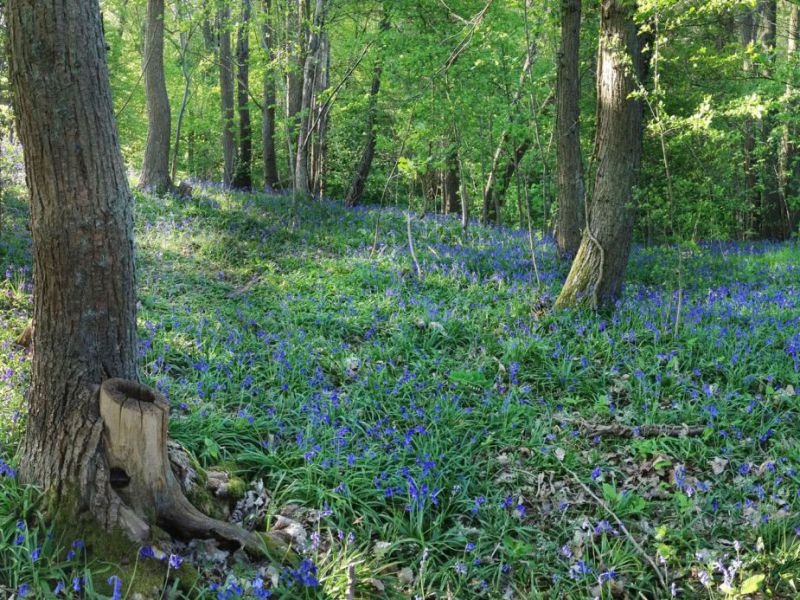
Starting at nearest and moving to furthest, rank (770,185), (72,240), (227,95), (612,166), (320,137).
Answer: (72,240) < (612,166) < (320,137) < (770,185) < (227,95)

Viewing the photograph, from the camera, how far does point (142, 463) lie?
3100 millimetres

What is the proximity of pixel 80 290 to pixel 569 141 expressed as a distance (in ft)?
24.4

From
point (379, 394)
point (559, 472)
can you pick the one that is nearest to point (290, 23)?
point (379, 394)

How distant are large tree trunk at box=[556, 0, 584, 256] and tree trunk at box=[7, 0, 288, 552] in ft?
22.7

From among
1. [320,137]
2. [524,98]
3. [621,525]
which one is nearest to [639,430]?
[621,525]

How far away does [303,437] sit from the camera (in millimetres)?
4371

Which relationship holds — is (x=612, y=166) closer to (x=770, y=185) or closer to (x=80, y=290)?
(x=80, y=290)

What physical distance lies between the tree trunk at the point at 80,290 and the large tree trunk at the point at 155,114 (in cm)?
887

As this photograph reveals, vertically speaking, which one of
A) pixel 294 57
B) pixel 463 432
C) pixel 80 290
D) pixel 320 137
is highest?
pixel 294 57

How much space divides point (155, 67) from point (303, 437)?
9.73 metres

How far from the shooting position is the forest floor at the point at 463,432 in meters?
3.34

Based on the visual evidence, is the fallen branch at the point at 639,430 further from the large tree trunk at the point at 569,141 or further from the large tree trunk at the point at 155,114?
the large tree trunk at the point at 155,114

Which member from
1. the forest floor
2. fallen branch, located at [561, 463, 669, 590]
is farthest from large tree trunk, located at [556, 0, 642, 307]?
fallen branch, located at [561, 463, 669, 590]

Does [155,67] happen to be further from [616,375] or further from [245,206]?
[616,375]
